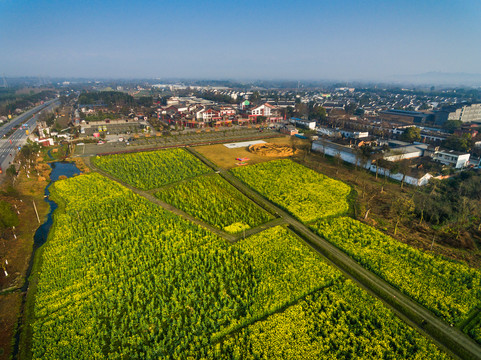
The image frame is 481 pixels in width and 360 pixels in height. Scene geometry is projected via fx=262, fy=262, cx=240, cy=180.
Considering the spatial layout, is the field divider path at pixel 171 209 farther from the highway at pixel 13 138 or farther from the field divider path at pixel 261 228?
the highway at pixel 13 138

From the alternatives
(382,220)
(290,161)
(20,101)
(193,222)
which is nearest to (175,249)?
(193,222)

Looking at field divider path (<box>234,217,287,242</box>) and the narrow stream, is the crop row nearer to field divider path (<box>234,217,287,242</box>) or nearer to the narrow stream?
the narrow stream

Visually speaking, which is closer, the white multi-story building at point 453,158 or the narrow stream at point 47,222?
the narrow stream at point 47,222

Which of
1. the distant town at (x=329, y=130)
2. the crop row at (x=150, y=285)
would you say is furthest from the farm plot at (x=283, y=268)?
the distant town at (x=329, y=130)

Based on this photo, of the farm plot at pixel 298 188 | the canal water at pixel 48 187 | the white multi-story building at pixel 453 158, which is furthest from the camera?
the white multi-story building at pixel 453 158

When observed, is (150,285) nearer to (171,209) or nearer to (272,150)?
(171,209)

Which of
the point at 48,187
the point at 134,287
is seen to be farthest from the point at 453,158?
the point at 48,187
